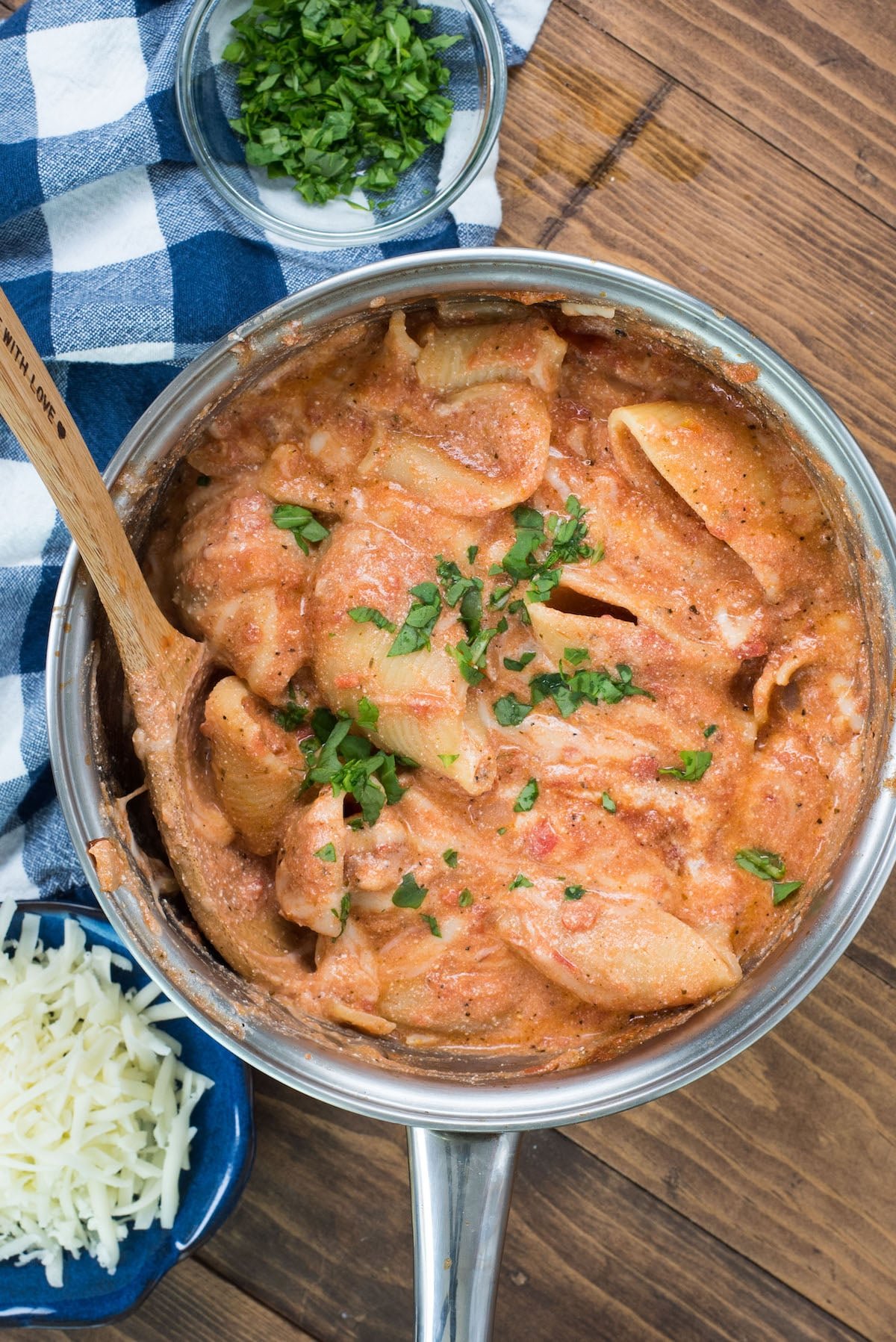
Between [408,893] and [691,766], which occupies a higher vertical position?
[691,766]

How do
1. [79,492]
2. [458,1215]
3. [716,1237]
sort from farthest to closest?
[716,1237] < [458,1215] < [79,492]

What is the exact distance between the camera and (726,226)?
237cm

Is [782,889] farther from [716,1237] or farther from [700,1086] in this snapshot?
[716,1237]

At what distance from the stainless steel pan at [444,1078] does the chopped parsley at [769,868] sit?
6 centimetres

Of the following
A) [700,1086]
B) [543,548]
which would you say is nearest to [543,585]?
[543,548]

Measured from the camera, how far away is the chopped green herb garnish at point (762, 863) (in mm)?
2061

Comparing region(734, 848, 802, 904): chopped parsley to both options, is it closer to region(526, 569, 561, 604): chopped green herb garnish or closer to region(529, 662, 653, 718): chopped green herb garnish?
region(529, 662, 653, 718): chopped green herb garnish

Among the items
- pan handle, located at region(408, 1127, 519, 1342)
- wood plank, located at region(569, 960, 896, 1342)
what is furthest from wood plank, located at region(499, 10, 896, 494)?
pan handle, located at region(408, 1127, 519, 1342)

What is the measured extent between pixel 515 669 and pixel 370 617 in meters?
0.28

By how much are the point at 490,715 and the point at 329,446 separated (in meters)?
0.56

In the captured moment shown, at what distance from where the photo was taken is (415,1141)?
78.8 inches

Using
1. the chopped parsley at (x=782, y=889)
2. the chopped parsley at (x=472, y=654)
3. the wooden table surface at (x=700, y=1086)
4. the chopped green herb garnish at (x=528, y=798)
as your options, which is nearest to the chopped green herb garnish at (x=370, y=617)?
the chopped parsley at (x=472, y=654)

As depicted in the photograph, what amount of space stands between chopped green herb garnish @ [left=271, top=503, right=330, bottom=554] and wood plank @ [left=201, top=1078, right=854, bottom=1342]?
4.24ft

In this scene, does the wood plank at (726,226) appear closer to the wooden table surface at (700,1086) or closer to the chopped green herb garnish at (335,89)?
the wooden table surface at (700,1086)
